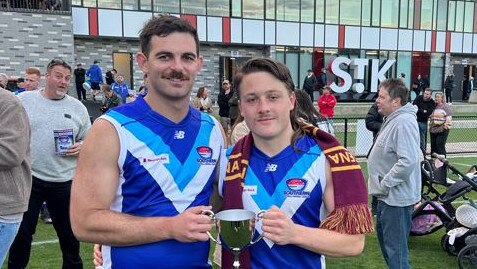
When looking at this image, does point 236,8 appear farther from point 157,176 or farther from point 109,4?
point 157,176

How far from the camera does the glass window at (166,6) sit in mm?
24141

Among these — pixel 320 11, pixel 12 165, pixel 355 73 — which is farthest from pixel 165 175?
pixel 320 11

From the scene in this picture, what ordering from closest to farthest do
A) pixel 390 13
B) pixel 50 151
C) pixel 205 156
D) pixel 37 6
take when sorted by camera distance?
pixel 205 156 < pixel 50 151 < pixel 37 6 < pixel 390 13

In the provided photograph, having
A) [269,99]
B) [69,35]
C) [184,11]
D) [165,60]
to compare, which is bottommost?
[269,99]

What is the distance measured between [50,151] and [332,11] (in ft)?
87.0

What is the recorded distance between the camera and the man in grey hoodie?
400 cm

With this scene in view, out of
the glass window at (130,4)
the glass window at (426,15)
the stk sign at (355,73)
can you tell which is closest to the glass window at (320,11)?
the stk sign at (355,73)

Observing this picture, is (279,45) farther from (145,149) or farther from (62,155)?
(145,149)

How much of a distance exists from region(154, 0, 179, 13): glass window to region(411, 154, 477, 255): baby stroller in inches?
814

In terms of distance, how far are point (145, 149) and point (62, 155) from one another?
2.52m

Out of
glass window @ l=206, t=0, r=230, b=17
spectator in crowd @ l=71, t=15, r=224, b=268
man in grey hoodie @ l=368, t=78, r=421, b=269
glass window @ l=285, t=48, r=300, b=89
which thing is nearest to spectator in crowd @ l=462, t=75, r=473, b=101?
glass window @ l=285, t=48, r=300, b=89

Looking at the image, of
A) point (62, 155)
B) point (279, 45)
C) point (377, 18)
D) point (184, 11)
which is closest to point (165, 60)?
point (62, 155)

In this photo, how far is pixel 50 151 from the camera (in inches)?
165

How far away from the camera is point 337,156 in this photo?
1916mm
